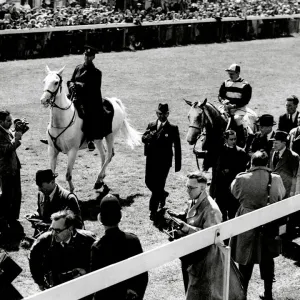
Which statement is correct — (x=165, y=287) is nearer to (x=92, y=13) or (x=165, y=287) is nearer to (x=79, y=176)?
(x=79, y=176)

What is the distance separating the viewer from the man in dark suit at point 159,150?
8.95 m

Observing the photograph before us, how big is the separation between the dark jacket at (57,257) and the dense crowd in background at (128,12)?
18.8 m

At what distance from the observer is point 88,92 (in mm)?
10164

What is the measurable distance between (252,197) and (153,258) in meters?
2.69

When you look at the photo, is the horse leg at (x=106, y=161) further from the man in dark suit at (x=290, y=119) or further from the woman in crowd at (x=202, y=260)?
the woman in crowd at (x=202, y=260)

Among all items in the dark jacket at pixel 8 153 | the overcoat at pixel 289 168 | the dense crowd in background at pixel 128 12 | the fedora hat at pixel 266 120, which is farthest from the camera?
the dense crowd in background at pixel 128 12

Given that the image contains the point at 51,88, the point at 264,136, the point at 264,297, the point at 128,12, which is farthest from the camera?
the point at 128,12

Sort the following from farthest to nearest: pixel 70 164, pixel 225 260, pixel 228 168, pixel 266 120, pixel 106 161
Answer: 1. pixel 106 161
2. pixel 70 164
3. pixel 266 120
4. pixel 228 168
5. pixel 225 260

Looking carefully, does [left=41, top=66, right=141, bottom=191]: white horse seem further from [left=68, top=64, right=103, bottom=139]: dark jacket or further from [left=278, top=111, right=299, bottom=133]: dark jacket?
[left=278, top=111, right=299, bottom=133]: dark jacket

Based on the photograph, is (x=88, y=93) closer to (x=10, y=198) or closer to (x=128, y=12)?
(x=10, y=198)

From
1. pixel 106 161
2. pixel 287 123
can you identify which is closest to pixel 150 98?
pixel 106 161

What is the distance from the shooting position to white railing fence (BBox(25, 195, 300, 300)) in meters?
3.81

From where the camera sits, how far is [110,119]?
1064 cm

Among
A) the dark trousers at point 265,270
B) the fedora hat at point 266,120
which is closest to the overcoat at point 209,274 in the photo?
the dark trousers at point 265,270
